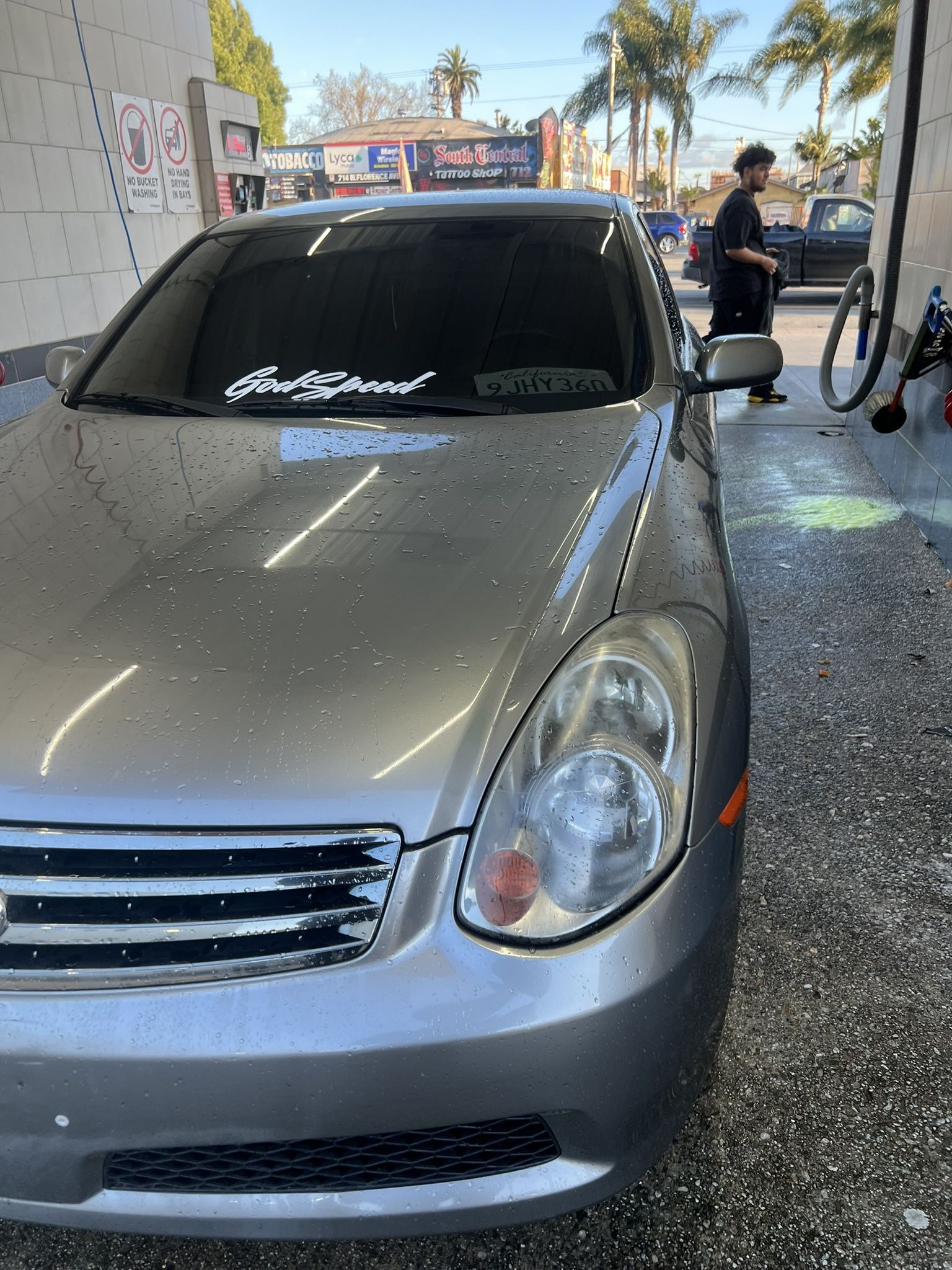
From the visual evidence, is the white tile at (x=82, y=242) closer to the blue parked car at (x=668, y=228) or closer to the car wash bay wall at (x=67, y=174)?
the car wash bay wall at (x=67, y=174)

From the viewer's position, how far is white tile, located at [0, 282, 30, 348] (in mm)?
5508

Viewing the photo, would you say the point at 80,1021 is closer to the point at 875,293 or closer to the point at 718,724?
the point at 718,724

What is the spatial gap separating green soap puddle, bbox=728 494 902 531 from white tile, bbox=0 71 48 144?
456 centimetres

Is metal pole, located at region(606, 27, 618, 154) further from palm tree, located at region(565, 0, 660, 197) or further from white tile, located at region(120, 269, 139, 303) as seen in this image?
white tile, located at region(120, 269, 139, 303)

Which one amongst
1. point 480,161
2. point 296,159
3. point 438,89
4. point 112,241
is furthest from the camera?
point 438,89

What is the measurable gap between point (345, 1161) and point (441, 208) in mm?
2335

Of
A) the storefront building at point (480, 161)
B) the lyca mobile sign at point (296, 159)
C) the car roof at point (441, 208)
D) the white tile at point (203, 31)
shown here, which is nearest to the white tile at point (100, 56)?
the white tile at point (203, 31)

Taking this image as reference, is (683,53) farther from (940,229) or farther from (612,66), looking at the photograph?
(940,229)

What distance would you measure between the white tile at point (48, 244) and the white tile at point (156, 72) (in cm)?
177

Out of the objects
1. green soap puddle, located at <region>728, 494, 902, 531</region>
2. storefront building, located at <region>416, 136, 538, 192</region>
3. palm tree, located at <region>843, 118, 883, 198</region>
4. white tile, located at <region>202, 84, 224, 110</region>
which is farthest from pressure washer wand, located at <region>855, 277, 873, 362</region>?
storefront building, located at <region>416, 136, 538, 192</region>

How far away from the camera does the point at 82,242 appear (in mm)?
6305

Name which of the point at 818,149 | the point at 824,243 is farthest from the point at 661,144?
the point at 824,243

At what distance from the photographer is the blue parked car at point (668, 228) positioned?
3183 centimetres

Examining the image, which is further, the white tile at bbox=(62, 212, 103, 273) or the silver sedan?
the white tile at bbox=(62, 212, 103, 273)
